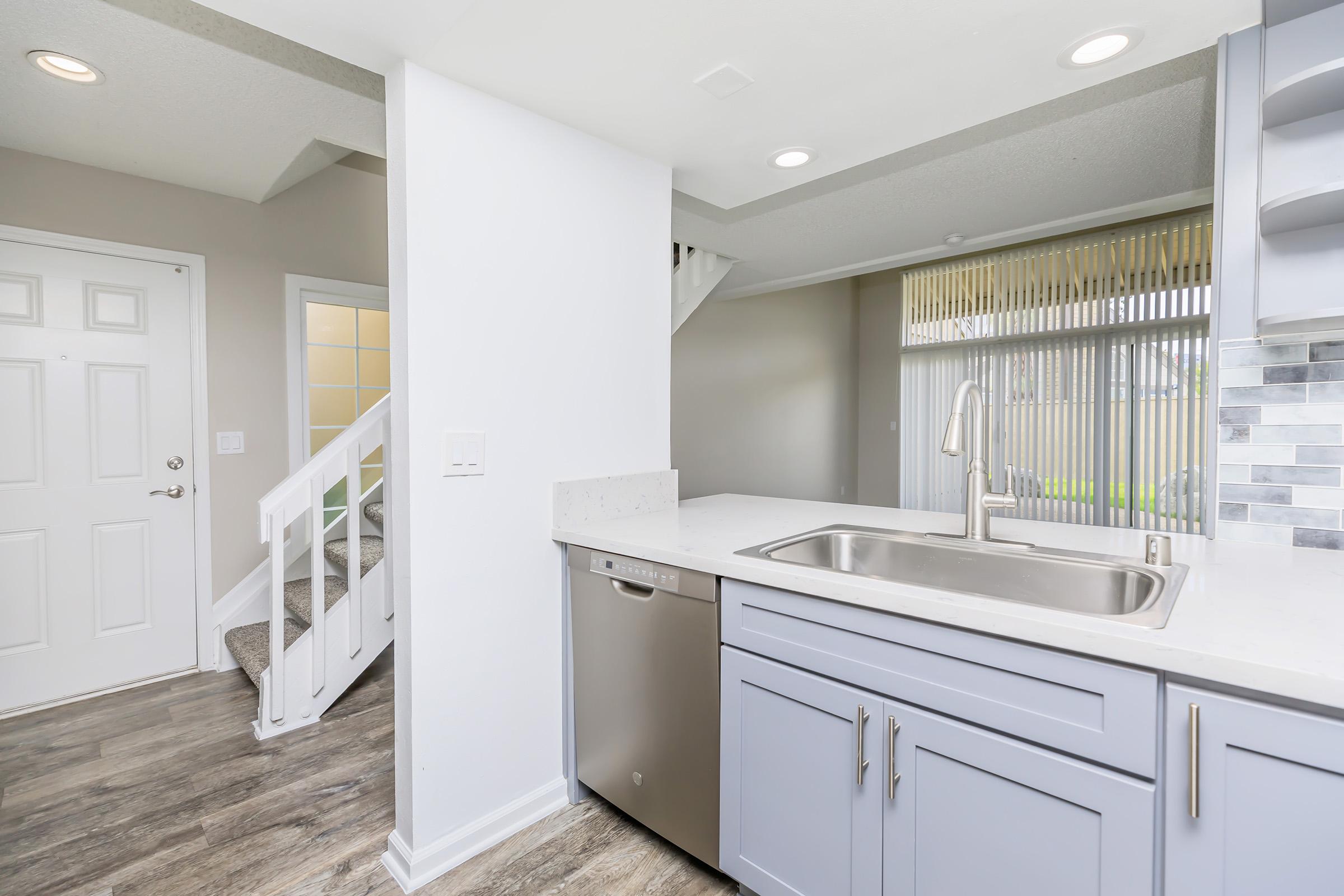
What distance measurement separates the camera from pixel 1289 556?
132 cm

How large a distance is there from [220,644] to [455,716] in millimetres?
2108

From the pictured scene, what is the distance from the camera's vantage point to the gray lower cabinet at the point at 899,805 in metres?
0.94

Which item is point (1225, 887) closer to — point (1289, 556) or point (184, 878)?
point (1289, 556)

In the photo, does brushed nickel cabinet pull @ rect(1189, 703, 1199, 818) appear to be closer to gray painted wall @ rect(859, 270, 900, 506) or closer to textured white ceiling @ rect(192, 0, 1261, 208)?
textured white ceiling @ rect(192, 0, 1261, 208)

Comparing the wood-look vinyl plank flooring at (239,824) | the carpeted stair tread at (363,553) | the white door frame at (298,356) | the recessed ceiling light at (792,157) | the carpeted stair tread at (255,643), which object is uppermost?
the recessed ceiling light at (792,157)

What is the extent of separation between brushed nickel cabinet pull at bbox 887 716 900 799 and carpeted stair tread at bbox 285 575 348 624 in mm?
2349

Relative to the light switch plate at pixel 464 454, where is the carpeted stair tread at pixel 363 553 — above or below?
below

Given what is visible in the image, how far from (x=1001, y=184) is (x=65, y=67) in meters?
3.43

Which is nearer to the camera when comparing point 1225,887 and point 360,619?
point 1225,887

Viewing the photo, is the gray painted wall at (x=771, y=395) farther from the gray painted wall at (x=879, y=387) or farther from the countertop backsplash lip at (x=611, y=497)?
the countertop backsplash lip at (x=611, y=497)


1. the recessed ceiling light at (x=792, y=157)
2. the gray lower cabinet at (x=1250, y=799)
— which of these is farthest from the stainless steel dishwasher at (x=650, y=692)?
the recessed ceiling light at (x=792, y=157)

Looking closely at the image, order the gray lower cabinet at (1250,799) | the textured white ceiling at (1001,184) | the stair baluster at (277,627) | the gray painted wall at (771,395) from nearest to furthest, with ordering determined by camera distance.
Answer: the gray lower cabinet at (1250,799)
the textured white ceiling at (1001,184)
the stair baluster at (277,627)
the gray painted wall at (771,395)

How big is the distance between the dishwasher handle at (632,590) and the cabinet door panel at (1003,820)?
0.68 metres

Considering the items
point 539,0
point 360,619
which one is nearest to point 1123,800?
point 539,0
